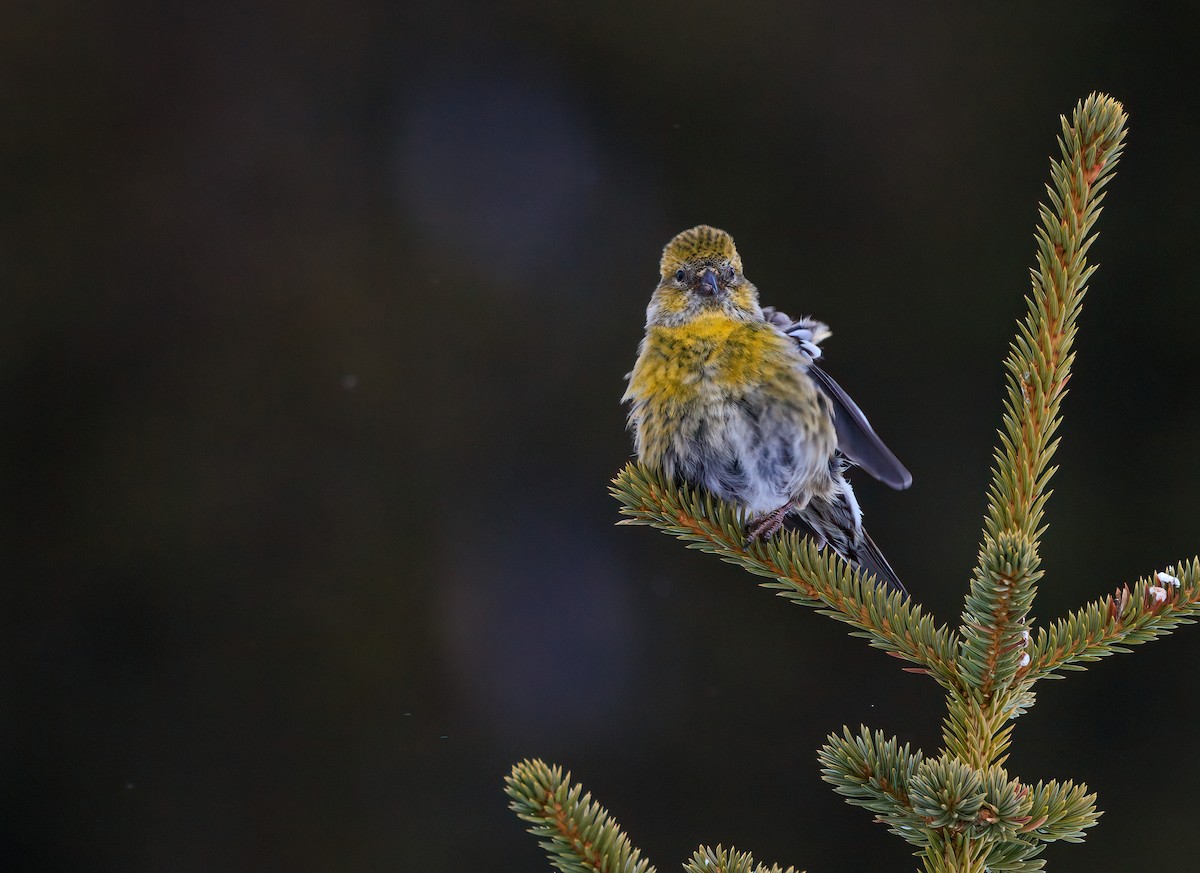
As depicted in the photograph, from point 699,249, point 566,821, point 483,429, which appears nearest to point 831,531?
point 699,249

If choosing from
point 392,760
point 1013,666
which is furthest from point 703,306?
point 392,760

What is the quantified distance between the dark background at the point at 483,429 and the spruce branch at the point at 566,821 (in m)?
3.75

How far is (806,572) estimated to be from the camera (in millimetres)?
1382

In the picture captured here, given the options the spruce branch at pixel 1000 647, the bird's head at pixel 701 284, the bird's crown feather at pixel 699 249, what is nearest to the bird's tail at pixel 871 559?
the bird's head at pixel 701 284

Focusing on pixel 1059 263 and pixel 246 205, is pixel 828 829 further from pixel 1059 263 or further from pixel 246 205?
pixel 1059 263

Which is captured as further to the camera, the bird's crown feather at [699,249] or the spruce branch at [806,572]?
the bird's crown feather at [699,249]

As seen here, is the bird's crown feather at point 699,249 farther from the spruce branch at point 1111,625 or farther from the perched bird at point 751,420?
the spruce branch at point 1111,625

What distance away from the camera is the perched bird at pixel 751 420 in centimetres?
206

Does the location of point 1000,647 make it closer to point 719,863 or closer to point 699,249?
point 719,863

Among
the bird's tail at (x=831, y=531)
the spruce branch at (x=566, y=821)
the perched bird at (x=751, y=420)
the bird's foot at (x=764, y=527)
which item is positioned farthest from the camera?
the bird's tail at (x=831, y=531)

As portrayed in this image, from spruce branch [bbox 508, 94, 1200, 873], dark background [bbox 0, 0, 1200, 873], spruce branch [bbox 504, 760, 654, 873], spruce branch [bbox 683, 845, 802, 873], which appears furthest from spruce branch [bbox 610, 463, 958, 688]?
dark background [bbox 0, 0, 1200, 873]

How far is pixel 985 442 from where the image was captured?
5031 millimetres

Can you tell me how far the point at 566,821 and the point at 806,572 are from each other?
0.51 m

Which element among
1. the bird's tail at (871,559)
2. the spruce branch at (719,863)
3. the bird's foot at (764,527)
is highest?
the bird's tail at (871,559)
